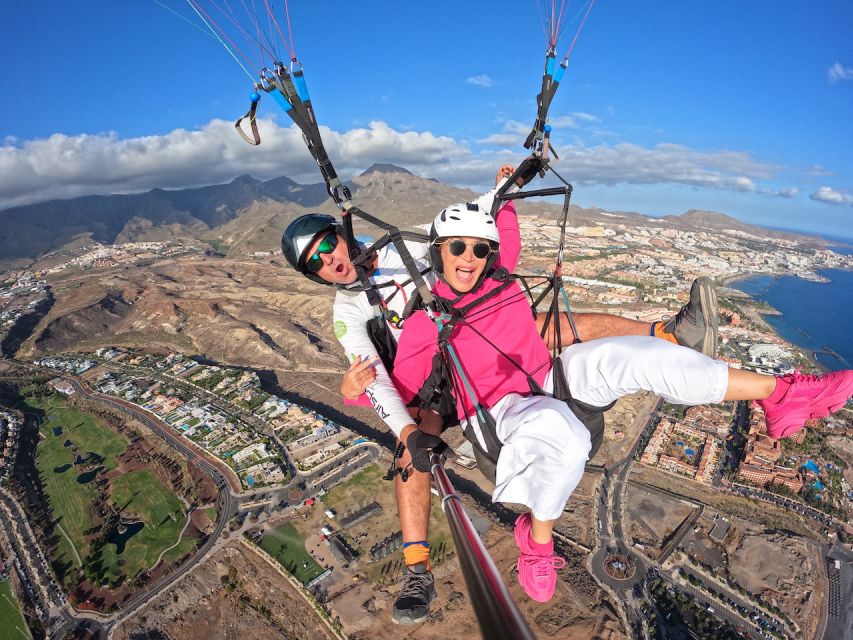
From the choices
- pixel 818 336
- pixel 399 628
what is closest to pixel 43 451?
pixel 399 628

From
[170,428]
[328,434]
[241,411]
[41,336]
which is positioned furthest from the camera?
[41,336]

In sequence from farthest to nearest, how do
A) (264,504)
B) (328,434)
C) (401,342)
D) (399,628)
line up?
(328,434)
(264,504)
(399,628)
(401,342)

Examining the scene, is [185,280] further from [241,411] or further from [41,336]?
[241,411]

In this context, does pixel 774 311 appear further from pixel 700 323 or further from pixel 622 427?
pixel 700 323

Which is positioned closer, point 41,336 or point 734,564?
point 734,564

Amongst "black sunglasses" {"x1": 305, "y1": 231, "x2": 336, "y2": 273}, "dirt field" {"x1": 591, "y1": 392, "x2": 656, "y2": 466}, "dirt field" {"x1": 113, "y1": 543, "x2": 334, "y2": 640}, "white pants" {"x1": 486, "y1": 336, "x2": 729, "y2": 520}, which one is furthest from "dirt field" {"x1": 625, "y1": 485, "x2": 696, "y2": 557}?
"black sunglasses" {"x1": 305, "y1": 231, "x2": 336, "y2": 273}

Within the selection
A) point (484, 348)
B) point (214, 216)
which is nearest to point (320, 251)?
point (484, 348)

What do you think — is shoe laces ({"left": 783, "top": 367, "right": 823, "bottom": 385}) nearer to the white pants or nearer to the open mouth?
the white pants

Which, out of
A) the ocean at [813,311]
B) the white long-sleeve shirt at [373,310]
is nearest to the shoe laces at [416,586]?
the white long-sleeve shirt at [373,310]
